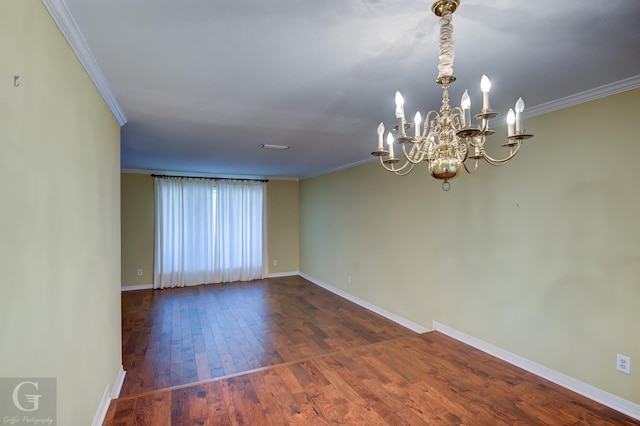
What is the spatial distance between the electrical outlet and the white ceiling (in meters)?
1.90

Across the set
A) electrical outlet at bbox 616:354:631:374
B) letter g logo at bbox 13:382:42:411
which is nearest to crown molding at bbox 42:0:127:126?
letter g logo at bbox 13:382:42:411

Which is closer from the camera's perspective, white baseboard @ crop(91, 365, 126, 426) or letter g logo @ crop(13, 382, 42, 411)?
letter g logo @ crop(13, 382, 42, 411)

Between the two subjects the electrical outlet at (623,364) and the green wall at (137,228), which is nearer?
the electrical outlet at (623,364)

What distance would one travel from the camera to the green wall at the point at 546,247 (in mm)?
2168

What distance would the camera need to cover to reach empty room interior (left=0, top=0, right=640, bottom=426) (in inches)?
50.9

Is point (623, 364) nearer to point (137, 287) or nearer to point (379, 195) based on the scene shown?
point (379, 195)

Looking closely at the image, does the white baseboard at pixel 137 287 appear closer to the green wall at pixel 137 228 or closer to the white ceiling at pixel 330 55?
the green wall at pixel 137 228

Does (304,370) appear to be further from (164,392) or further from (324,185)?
(324,185)

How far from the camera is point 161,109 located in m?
2.56

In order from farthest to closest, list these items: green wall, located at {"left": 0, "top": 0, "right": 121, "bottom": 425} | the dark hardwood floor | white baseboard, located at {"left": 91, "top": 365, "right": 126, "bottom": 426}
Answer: the dark hardwood floor, white baseboard, located at {"left": 91, "top": 365, "right": 126, "bottom": 426}, green wall, located at {"left": 0, "top": 0, "right": 121, "bottom": 425}

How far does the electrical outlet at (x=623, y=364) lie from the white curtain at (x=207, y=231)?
19.7ft

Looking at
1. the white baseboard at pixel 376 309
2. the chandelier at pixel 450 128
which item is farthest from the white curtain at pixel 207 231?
the chandelier at pixel 450 128

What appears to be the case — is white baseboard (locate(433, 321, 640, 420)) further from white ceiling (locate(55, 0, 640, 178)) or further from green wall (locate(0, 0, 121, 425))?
green wall (locate(0, 0, 121, 425))

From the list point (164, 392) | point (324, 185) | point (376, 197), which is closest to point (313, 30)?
point (164, 392)
